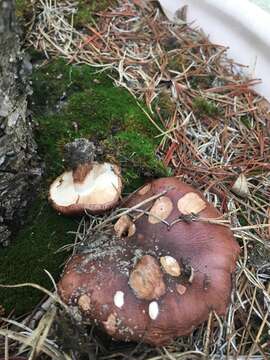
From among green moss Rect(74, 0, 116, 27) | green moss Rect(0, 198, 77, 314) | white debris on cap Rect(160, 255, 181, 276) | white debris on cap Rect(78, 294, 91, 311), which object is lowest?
green moss Rect(0, 198, 77, 314)

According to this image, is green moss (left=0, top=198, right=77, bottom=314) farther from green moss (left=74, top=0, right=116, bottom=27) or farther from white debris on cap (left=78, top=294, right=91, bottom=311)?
green moss (left=74, top=0, right=116, bottom=27)

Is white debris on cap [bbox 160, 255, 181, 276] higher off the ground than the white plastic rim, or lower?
lower

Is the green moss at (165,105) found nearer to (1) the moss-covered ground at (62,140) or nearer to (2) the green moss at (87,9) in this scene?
(1) the moss-covered ground at (62,140)

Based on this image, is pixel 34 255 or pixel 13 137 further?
pixel 34 255

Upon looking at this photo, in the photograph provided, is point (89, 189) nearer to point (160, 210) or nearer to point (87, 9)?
point (160, 210)

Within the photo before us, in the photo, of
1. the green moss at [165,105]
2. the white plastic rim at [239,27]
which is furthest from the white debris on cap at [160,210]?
the white plastic rim at [239,27]

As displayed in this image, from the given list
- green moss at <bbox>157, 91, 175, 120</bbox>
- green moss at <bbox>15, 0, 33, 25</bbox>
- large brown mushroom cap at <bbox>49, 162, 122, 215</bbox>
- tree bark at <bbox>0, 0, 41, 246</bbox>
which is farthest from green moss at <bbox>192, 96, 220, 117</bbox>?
green moss at <bbox>15, 0, 33, 25</bbox>

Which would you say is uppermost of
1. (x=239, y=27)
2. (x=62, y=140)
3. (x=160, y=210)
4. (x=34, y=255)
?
(x=239, y=27)

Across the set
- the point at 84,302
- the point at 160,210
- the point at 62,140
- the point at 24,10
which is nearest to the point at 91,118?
the point at 62,140
